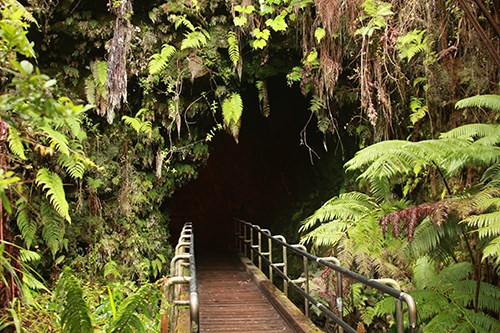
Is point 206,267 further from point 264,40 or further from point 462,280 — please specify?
point 462,280

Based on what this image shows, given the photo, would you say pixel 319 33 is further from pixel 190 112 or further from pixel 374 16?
pixel 190 112

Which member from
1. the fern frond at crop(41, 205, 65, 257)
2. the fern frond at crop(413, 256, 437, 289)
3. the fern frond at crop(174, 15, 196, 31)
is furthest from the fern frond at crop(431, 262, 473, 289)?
the fern frond at crop(174, 15, 196, 31)

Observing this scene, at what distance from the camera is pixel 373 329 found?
7055 millimetres

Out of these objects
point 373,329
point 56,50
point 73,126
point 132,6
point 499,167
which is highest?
point 132,6

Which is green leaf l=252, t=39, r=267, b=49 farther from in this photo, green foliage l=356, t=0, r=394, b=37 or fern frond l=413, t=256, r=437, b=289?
fern frond l=413, t=256, r=437, b=289

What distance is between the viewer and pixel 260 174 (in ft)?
52.5

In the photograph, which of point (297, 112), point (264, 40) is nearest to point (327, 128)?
point (264, 40)

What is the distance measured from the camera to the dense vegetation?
17.0ft

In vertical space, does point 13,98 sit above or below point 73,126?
below

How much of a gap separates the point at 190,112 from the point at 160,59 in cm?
138

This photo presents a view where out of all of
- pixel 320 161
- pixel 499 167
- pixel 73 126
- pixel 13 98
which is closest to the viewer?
pixel 13 98

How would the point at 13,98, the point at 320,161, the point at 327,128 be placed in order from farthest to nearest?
the point at 320,161 < the point at 327,128 < the point at 13,98

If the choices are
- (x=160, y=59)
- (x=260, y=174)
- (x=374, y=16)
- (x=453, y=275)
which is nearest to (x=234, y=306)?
(x=453, y=275)

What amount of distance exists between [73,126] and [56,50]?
220 centimetres
